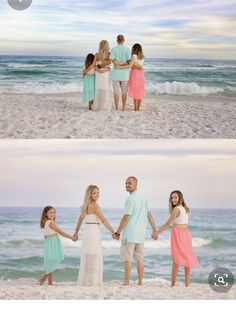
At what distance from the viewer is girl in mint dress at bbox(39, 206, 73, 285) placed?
11.8 ft

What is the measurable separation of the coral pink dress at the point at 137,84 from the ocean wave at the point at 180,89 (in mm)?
123

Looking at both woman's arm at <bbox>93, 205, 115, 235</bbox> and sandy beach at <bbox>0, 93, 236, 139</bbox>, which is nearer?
woman's arm at <bbox>93, 205, 115, 235</bbox>

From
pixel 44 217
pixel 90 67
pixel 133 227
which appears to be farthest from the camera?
pixel 90 67

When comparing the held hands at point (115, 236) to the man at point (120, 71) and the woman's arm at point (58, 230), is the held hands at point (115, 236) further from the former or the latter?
the man at point (120, 71)

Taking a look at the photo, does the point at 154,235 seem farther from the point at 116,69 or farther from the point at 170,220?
the point at 116,69

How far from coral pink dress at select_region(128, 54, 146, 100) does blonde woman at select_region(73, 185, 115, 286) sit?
650 millimetres

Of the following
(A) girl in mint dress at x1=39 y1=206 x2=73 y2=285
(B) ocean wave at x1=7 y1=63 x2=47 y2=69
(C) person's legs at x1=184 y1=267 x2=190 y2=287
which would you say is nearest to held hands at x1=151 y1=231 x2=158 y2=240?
(C) person's legs at x1=184 y1=267 x2=190 y2=287

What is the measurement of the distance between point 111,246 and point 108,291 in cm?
27

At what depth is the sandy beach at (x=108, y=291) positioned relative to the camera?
11.4ft

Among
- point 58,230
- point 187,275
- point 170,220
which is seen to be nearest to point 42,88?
point 58,230

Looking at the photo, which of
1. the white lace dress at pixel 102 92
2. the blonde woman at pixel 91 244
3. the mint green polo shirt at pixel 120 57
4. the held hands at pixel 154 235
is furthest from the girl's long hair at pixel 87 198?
the mint green polo shirt at pixel 120 57

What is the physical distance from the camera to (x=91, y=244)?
353 centimetres

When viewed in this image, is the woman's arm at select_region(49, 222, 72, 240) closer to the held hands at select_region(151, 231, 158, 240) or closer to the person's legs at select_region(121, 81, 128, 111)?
the held hands at select_region(151, 231, 158, 240)
